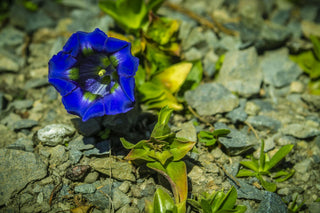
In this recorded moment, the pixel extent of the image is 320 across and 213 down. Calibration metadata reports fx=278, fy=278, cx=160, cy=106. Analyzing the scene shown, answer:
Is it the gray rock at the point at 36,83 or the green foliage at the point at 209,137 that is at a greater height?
the green foliage at the point at 209,137

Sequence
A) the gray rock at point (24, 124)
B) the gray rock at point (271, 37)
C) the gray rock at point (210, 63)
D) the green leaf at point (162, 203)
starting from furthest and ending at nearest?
1. the gray rock at point (271, 37)
2. the gray rock at point (210, 63)
3. the gray rock at point (24, 124)
4. the green leaf at point (162, 203)

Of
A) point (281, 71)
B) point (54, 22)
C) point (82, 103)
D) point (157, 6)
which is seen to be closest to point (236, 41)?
point (281, 71)

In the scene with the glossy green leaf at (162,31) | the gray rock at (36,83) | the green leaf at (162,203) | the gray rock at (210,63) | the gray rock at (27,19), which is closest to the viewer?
the green leaf at (162,203)

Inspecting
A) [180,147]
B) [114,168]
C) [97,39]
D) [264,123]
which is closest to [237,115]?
[264,123]

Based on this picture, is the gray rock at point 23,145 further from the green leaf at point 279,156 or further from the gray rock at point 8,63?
the green leaf at point 279,156

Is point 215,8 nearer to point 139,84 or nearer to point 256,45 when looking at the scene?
point 256,45

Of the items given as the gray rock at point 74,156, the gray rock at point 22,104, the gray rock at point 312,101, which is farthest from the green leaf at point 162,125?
the gray rock at point 312,101

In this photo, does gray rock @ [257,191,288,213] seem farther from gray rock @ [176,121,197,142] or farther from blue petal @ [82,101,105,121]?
blue petal @ [82,101,105,121]
